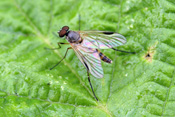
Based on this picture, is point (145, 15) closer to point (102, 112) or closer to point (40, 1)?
point (102, 112)

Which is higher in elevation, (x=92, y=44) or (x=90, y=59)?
(x=92, y=44)

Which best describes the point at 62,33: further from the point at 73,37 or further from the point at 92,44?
the point at 92,44

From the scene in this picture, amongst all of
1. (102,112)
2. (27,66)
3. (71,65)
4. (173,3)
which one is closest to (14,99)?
(27,66)

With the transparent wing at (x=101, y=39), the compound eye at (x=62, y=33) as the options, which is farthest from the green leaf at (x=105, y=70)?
the compound eye at (x=62, y=33)

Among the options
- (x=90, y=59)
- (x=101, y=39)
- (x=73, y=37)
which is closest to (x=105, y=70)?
(x=90, y=59)

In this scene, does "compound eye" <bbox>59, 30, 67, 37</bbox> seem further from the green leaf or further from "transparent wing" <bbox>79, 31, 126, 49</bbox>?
"transparent wing" <bbox>79, 31, 126, 49</bbox>

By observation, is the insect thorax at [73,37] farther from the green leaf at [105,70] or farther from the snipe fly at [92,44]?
the green leaf at [105,70]
